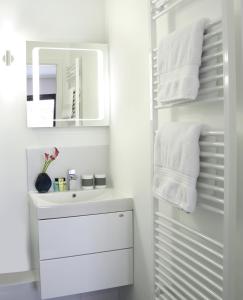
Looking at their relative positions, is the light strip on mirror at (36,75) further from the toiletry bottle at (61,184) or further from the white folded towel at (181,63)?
the white folded towel at (181,63)

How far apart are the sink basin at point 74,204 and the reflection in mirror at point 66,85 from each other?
0.51 metres

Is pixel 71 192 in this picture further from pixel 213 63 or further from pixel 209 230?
pixel 213 63

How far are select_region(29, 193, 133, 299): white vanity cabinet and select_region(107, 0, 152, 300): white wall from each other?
0.28ft

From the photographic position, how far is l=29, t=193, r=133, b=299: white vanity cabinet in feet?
7.59

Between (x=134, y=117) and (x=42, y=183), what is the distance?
0.85 meters

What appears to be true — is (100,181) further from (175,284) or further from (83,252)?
(175,284)

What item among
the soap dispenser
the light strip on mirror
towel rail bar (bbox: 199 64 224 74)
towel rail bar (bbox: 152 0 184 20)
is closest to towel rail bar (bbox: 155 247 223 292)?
towel rail bar (bbox: 199 64 224 74)

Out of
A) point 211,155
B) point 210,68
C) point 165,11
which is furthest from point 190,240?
point 165,11

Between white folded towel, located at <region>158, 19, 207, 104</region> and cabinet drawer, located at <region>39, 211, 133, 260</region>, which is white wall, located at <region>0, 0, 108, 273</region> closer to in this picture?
cabinet drawer, located at <region>39, 211, 133, 260</region>

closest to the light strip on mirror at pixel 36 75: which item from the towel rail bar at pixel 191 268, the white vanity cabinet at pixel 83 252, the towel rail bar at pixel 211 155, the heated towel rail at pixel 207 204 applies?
the white vanity cabinet at pixel 83 252

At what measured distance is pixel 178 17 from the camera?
5.97 ft

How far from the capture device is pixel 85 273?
2.40 metres

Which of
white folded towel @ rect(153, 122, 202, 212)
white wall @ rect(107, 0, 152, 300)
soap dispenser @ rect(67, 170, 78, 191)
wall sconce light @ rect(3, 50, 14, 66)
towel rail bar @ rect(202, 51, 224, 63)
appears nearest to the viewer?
towel rail bar @ rect(202, 51, 224, 63)

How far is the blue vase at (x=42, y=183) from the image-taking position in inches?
107
